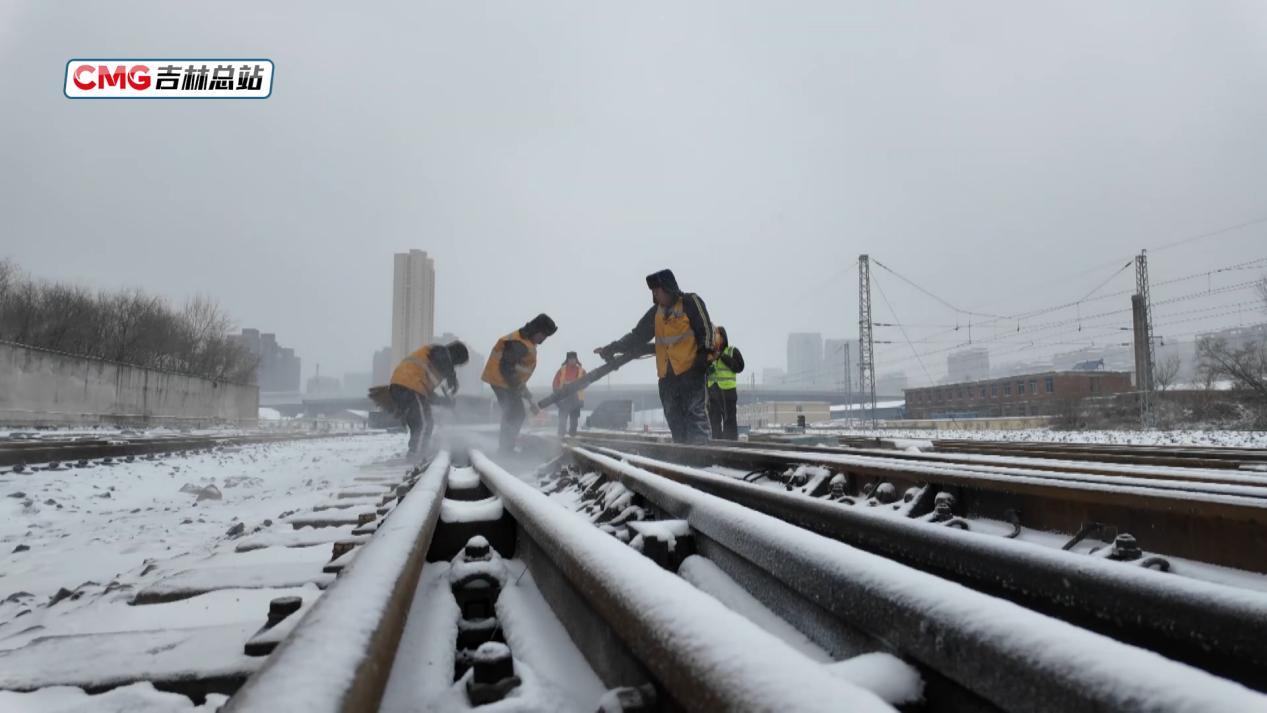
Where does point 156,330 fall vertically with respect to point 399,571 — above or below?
above

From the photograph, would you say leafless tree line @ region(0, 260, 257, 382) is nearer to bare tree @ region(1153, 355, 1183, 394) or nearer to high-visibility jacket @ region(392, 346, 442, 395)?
high-visibility jacket @ region(392, 346, 442, 395)

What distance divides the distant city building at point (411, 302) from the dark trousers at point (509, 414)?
5360 cm

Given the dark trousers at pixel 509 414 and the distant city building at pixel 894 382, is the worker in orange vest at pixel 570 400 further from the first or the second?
the distant city building at pixel 894 382

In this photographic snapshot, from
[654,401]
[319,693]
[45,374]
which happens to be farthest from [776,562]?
[654,401]

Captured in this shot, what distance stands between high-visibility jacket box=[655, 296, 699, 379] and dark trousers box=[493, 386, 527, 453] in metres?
Result: 2.73

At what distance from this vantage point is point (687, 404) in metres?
7.32

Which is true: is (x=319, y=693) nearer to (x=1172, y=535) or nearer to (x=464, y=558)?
(x=464, y=558)

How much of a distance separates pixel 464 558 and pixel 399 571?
50cm

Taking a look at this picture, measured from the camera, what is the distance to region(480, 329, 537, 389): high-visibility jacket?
9.06 meters

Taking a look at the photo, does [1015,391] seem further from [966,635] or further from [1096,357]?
[966,635]

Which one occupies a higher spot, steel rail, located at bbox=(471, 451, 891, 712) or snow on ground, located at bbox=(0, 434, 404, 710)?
steel rail, located at bbox=(471, 451, 891, 712)

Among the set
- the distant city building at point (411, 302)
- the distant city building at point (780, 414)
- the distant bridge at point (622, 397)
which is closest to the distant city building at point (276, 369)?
the distant bridge at point (622, 397)

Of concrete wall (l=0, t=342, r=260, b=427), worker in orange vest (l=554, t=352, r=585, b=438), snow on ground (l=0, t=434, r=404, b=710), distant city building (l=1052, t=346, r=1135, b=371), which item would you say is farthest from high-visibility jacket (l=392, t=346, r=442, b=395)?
distant city building (l=1052, t=346, r=1135, b=371)

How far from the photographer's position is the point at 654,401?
84.4 metres
